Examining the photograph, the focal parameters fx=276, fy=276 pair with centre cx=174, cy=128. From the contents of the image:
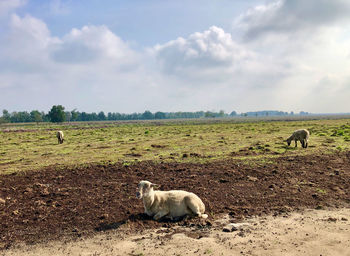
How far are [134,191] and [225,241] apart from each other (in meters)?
5.54

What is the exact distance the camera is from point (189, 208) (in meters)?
9.28

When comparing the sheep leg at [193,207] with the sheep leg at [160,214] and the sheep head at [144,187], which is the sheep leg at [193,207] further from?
the sheep head at [144,187]

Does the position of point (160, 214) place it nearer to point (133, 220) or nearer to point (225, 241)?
point (133, 220)

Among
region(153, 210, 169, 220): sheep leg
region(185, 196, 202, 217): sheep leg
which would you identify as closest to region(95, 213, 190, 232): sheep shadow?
region(153, 210, 169, 220): sheep leg

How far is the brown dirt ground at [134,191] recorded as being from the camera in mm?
8961

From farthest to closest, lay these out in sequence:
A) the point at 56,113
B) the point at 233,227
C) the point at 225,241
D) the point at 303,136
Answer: the point at 56,113 → the point at 303,136 → the point at 233,227 → the point at 225,241

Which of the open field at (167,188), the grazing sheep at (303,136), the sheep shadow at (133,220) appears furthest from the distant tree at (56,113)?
the sheep shadow at (133,220)

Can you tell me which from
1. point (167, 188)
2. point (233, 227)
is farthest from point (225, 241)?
point (167, 188)

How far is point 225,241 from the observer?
757 centimetres

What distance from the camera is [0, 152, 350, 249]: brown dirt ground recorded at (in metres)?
8.96

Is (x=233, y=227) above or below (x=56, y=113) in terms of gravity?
below

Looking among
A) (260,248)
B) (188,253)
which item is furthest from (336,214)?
(188,253)

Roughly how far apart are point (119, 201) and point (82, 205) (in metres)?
1.39

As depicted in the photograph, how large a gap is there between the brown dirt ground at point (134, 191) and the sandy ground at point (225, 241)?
50 centimetres
